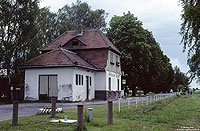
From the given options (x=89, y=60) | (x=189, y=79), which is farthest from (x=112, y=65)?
(x=189, y=79)

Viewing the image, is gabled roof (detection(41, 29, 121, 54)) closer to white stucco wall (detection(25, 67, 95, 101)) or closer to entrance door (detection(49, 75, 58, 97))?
white stucco wall (detection(25, 67, 95, 101))

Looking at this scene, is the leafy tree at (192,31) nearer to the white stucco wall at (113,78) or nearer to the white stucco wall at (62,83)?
the white stucco wall at (62,83)

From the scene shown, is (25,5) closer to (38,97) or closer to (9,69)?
(9,69)

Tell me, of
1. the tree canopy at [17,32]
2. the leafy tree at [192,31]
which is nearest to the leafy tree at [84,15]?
the tree canopy at [17,32]

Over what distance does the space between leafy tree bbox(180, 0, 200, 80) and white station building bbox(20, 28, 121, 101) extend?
14.8 meters

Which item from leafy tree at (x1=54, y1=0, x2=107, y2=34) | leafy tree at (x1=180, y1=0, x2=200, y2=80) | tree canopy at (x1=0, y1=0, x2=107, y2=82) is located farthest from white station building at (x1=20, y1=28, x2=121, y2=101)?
leafy tree at (x1=54, y1=0, x2=107, y2=34)

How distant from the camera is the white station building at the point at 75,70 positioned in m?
27.8

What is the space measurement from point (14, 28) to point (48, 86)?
713cm

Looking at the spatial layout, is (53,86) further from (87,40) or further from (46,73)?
(87,40)

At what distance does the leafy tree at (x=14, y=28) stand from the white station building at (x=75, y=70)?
87.9 inches

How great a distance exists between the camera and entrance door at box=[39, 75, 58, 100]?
29219mm

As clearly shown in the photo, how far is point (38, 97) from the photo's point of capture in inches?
1131

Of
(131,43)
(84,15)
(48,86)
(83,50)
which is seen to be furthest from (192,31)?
(84,15)

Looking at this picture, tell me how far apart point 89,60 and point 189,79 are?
20841 millimetres
